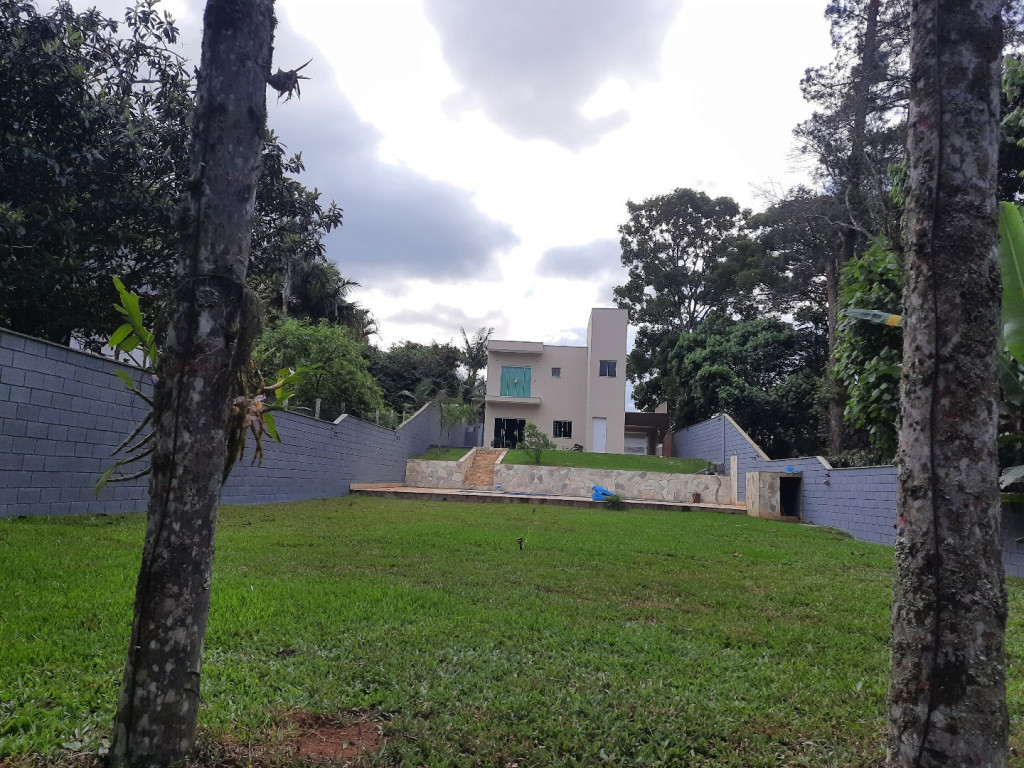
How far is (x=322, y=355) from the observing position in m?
18.5

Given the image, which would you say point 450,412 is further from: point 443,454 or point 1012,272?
Answer: point 1012,272

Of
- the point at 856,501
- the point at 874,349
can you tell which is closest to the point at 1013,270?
the point at 874,349

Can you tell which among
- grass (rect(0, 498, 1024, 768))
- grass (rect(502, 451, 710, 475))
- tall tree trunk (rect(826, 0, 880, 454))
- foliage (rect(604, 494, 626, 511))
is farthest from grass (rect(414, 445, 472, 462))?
grass (rect(0, 498, 1024, 768))

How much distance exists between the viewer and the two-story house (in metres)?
29.8

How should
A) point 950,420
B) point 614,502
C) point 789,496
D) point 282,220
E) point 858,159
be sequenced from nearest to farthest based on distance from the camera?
1. point 950,420
2. point 282,220
3. point 789,496
4. point 614,502
5. point 858,159

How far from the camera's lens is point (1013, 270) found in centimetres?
414

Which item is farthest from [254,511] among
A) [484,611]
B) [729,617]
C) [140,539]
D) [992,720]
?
[992,720]

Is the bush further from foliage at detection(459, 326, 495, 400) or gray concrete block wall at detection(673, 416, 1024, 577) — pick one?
foliage at detection(459, 326, 495, 400)

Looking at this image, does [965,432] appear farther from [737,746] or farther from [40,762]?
[40,762]

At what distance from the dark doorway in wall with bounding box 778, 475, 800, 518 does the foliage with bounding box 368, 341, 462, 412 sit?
18.8 m

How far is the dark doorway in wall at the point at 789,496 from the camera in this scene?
1570 centimetres

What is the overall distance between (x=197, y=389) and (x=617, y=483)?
1909 cm

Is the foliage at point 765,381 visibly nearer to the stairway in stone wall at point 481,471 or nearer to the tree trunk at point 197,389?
the stairway in stone wall at point 481,471

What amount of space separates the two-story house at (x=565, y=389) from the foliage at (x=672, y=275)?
406 cm
